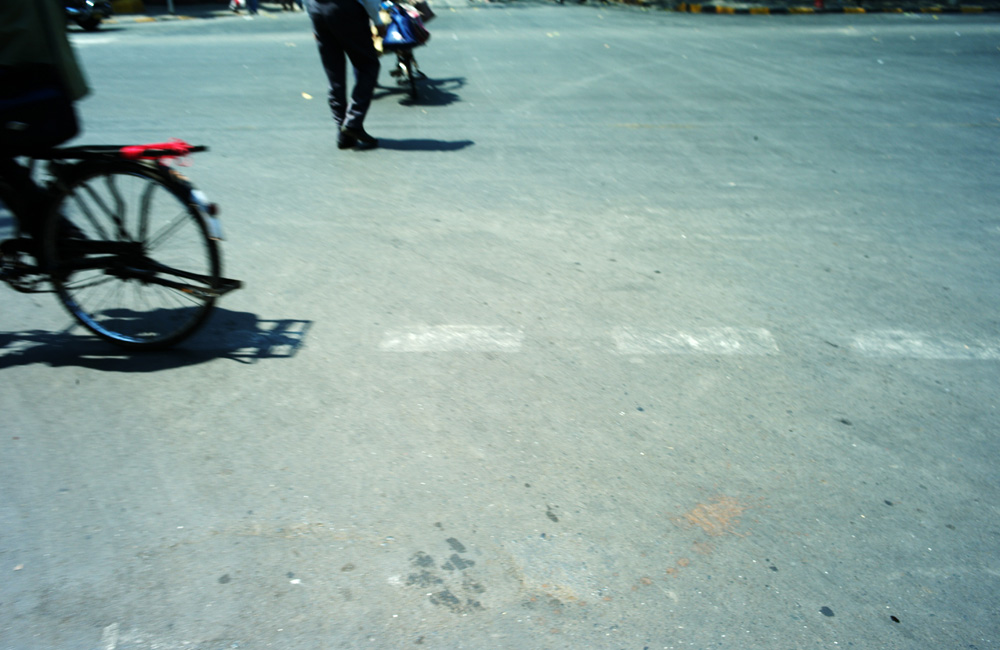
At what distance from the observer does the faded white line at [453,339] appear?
4129mm

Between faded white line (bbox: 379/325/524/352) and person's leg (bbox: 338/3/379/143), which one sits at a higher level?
person's leg (bbox: 338/3/379/143)

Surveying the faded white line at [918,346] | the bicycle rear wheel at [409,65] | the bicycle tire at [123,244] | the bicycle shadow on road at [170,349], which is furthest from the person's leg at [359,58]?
the faded white line at [918,346]

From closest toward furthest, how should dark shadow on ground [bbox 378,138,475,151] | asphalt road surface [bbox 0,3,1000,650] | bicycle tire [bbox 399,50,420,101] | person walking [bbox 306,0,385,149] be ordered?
asphalt road surface [bbox 0,3,1000,650] < person walking [bbox 306,0,385,149] < dark shadow on ground [bbox 378,138,475,151] < bicycle tire [bbox 399,50,420,101]

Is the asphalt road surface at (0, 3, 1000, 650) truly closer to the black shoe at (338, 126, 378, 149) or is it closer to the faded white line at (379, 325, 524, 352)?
the faded white line at (379, 325, 524, 352)

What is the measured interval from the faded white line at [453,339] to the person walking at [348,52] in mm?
3646

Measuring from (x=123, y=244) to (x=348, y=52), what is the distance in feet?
12.7

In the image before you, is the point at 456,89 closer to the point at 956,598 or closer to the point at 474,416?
the point at 474,416

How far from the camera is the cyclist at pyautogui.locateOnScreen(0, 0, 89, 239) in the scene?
140 inches

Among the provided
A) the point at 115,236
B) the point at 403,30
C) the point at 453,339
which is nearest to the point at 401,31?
the point at 403,30

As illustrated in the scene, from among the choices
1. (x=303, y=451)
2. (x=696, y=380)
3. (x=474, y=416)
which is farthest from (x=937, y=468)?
(x=303, y=451)

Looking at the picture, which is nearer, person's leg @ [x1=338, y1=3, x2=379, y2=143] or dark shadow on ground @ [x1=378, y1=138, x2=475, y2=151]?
person's leg @ [x1=338, y1=3, x2=379, y2=143]

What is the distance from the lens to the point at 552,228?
563cm

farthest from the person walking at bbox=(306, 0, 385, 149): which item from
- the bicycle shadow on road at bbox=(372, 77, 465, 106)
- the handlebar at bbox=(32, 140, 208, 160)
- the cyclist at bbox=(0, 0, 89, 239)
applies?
the handlebar at bbox=(32, 140, 208, 160)

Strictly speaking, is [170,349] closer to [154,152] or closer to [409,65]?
[154,152]
